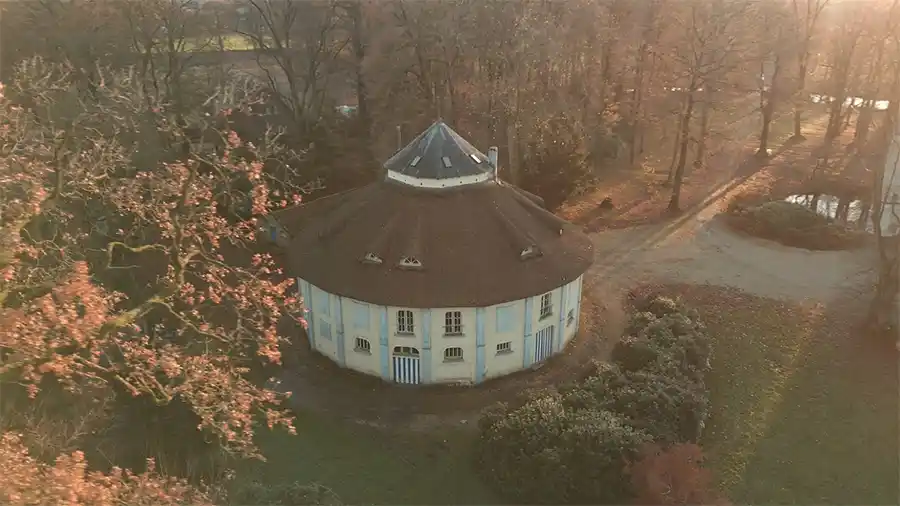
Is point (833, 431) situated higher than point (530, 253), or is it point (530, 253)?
point (530, 253)

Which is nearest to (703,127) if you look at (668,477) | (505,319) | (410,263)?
(505,319)

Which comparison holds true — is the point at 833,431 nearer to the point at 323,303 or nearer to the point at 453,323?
the point at 453,323

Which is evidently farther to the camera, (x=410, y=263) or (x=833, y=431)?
(x=410, y=263)

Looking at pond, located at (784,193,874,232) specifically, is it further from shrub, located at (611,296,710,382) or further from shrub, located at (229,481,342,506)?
shrub, located at (229,481,342,506)

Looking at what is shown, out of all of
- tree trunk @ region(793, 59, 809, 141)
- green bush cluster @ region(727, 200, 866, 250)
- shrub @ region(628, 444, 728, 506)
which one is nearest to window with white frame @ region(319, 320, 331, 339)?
shrub @ region(628, 444, 728, 506)

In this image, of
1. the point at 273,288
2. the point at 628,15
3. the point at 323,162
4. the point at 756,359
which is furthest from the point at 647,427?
the point at 628,15

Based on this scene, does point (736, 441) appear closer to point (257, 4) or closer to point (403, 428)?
point (403, 428)

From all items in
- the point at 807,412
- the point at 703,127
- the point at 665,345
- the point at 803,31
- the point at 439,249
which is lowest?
the point at 807,412

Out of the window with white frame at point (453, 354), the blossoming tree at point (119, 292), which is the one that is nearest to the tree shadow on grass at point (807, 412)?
the window with white frame at point (453, 354)
